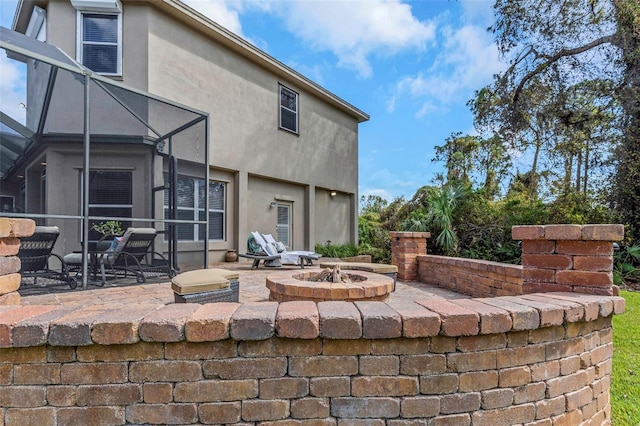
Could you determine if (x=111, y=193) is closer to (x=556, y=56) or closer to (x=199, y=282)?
(x=199, y=282)

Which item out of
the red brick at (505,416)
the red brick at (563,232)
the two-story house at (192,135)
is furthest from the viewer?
the two-story house at (192,135)

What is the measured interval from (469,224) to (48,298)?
7421mm

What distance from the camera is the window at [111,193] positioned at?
713cm

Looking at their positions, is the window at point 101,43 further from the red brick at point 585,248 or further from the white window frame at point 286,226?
the red brick at point 585,248

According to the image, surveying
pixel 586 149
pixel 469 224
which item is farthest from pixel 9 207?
pixel 586 149

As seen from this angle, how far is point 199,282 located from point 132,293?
2.52 m

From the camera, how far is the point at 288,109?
11.2m

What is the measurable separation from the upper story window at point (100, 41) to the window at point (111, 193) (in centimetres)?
249

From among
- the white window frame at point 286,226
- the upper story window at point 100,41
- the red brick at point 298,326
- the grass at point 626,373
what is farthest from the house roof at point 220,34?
the grass at point 626,373

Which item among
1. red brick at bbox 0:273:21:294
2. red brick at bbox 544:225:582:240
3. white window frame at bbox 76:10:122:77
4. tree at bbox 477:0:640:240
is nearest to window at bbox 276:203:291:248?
white window frame at bbox 76:10:122:77

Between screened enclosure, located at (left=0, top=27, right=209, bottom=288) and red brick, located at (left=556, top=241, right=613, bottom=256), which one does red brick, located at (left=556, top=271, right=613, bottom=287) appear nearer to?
red brick, located at (left=556, top=241, right=613, bottom=256)

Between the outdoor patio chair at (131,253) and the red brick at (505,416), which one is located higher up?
the outdoor patio chair at (131,253)

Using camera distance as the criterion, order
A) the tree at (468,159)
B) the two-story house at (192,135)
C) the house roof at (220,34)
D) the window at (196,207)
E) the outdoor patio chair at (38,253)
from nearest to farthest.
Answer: the outdoor patio chair at (38,253) < the two-story house at (192,135) < the house roof at (220,34) < the window at (196,207) < the tree at (468,159)

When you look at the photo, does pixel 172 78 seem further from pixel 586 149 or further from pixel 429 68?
pixel 586 149
